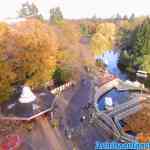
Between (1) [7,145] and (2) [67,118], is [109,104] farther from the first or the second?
(1) [7,145]

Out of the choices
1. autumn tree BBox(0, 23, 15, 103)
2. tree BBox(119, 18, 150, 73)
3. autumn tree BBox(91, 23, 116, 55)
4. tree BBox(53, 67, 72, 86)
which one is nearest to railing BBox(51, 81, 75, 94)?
tree BBox(53, 67, 72, 86)

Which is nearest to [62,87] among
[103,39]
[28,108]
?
[28,108]

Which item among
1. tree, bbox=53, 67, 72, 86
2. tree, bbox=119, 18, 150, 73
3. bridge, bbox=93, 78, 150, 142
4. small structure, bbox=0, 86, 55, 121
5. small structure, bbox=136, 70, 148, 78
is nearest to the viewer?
bridge, bbox=93, 78, 150, 142

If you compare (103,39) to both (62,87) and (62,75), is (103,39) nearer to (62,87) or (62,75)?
(62,75)

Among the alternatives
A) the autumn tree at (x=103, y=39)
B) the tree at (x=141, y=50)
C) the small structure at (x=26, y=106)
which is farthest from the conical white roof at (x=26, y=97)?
the autumn tree at (x=103, y=39)

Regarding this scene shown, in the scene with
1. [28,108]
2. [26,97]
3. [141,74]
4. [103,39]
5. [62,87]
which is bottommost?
[141,74]

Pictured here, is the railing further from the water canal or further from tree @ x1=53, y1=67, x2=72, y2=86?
the water canal

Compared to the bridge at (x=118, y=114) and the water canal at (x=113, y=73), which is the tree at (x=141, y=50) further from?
the bridge at (x=118, y=114)

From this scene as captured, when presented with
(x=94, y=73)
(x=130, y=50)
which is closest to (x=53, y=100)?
(x=94, y=73)
